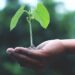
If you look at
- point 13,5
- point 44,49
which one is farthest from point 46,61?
point 13,5

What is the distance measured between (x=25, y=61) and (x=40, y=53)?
0.04 metres

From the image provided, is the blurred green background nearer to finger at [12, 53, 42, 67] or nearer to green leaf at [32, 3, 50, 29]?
green leaf at [32, 3, 50, 29]

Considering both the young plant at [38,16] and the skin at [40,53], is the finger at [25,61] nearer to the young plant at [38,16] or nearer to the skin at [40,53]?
the skin at [40,53]

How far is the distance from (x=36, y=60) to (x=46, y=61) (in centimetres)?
4

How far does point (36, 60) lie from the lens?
0.90 m

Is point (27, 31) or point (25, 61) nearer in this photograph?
point (25, 61)

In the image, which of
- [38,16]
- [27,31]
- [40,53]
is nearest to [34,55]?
[40,53]

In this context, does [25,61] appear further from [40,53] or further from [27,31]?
[27,31]

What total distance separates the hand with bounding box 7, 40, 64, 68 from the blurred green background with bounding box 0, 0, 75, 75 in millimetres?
2236

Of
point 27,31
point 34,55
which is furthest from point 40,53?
point 27,31

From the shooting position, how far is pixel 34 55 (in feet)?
2.90

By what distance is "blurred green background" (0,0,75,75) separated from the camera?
328 centimetres

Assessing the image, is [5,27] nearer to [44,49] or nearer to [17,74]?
[17,74]

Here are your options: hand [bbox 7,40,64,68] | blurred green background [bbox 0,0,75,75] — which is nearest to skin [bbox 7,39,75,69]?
hand [bbox 7,40,64,68]
